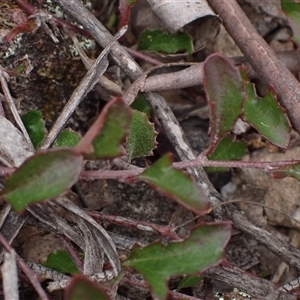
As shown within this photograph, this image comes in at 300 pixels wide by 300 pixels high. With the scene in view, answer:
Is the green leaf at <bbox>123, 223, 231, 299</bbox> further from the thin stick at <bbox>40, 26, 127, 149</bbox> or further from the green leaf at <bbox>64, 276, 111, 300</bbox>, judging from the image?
the thin stick at <bbox>40, 26, 127, 149</bbox>

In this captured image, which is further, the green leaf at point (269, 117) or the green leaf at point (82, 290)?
the green leaf at point (269, 117)

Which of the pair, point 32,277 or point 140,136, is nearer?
point 32,277

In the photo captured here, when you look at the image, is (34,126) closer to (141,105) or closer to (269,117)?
(141,105)

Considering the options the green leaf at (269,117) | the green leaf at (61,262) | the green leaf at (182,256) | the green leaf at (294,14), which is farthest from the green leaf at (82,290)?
the green leaf at (294,14)

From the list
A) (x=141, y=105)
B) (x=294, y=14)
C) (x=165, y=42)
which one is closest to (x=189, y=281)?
(x=141, y=105)

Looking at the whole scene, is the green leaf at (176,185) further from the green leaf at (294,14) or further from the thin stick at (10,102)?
the green leaf at (294,14)
